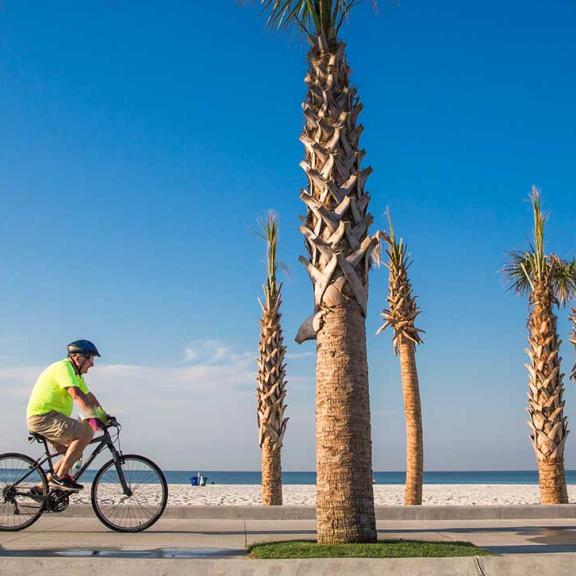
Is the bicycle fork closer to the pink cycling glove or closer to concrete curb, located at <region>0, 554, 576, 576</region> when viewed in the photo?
the pink cycling glove

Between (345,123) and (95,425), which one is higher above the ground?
(345,123)

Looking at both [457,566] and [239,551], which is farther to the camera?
[239,551]

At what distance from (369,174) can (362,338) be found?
188 centimetres

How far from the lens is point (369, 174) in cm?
791

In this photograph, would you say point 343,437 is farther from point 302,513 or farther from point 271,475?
point 271,475

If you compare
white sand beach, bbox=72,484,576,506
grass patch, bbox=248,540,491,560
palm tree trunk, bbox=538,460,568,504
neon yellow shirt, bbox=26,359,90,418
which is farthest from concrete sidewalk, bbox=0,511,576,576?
white sand beach, bbox=72,484,576,506

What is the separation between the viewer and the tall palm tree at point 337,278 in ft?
22.5

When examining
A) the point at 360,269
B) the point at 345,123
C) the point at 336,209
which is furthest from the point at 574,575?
the point at 345,123

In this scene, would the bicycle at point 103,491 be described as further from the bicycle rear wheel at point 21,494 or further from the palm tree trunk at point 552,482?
the palm tree trunk at point 552,482

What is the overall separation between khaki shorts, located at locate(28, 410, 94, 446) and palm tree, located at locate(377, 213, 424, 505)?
11.8 m

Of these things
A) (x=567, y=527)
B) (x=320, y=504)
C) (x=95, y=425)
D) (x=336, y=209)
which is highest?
(x=336, y=209)

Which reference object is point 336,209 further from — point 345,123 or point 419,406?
point 419,406

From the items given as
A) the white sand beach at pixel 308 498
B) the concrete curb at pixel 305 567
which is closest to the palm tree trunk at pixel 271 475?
the white sand beach at pixel 308 498

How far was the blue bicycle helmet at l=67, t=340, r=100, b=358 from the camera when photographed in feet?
27.4
